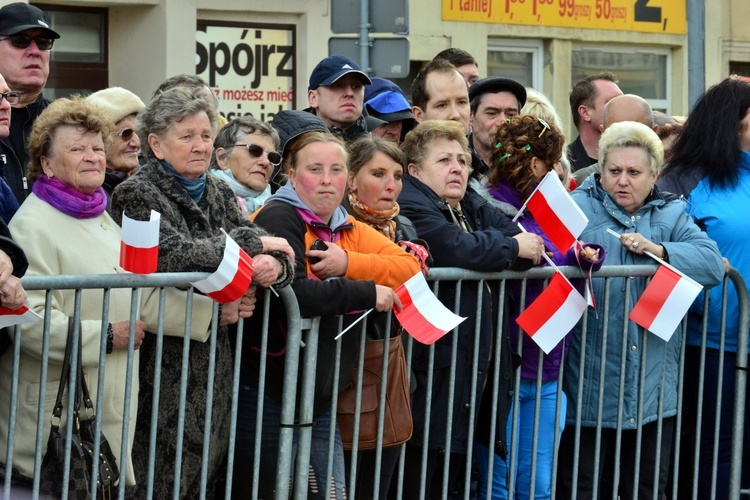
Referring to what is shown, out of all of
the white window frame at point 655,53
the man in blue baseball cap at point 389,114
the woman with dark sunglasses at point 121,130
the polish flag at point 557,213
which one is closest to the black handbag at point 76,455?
the woman with dark sunglasses at point 121,130

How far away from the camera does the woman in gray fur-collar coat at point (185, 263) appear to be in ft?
15.7

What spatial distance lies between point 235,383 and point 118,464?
489 mm

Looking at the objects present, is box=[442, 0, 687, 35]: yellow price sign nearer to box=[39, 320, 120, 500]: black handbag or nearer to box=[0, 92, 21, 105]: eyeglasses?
box=[0, 92, 21, 105]: eyeglasses

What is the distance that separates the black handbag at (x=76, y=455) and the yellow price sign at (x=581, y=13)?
416 inches

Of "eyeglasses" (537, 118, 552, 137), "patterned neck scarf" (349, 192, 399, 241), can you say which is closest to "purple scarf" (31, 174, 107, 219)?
"patterned neck scarf" (349, 192, 399, 241)

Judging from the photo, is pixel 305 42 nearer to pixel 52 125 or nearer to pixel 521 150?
pixel 521 150

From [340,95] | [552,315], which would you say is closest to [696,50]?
[340,95]

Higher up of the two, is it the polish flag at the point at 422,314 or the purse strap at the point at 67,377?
the polish flag at the point at 422,314

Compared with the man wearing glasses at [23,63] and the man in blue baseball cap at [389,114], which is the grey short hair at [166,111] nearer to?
the man wearing glasses at [23,63]

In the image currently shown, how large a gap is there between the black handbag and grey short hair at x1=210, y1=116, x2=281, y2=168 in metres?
1.53

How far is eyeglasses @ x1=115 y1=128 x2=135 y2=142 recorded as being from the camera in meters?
5.56

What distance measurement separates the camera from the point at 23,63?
5.74 metres

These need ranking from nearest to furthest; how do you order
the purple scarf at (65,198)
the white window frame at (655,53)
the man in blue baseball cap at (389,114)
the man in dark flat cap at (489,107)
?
the purple scarf at (65,198) < the man in dark flat cap at (489,107) < the man in blue baseball cap at (389,114) < the white window frame at (655,53)

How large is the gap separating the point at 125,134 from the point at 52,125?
29.6 inches
